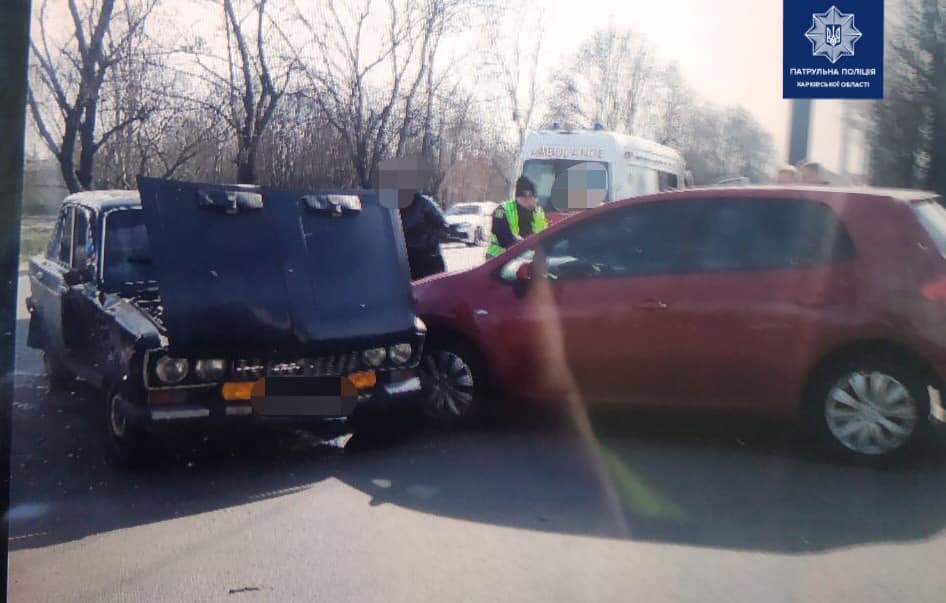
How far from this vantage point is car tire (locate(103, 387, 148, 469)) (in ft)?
18.2

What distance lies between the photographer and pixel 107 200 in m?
7.20

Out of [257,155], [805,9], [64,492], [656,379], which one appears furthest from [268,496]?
[257,155]

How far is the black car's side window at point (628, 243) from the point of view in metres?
6.21

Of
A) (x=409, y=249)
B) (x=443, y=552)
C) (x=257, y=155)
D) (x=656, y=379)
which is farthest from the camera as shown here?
(x=257, y=155)

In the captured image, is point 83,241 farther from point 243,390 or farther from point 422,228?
point 422,228

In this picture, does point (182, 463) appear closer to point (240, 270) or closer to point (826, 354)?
point (240, 270)

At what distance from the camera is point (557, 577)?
13.3ft

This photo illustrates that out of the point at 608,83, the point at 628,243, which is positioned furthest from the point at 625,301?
the point at 608,83

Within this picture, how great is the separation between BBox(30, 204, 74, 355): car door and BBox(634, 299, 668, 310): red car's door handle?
14.1 feet

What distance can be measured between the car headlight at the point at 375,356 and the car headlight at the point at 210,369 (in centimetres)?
92

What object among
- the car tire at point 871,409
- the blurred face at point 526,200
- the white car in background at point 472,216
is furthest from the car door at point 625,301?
the white car in background at point 472,216

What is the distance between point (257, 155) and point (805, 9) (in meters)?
7.26

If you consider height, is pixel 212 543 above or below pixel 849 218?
below

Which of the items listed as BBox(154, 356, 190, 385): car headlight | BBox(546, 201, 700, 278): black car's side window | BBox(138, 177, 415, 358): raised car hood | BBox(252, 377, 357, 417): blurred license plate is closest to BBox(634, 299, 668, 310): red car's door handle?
BBox(546, 201, 700, 278): black car's side window
